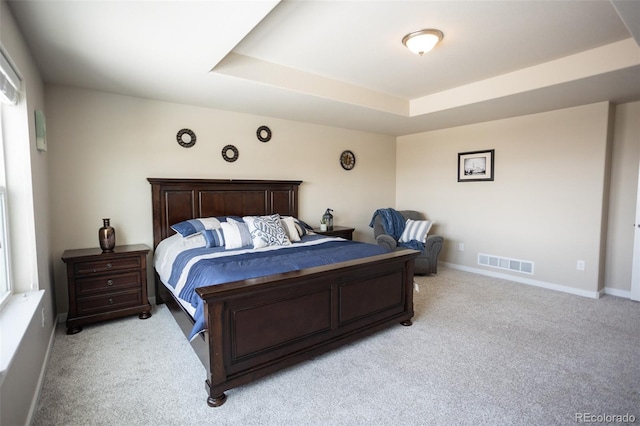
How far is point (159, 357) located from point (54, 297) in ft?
4.89

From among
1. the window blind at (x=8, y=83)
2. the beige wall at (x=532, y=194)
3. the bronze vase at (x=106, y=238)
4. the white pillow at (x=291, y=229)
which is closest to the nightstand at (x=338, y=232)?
the white pillow at (x=291, y=229)

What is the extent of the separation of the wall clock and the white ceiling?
1.11 metres

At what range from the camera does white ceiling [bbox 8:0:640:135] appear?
2037mm

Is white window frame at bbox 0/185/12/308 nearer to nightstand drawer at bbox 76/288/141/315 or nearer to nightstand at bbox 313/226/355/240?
nightstand drawer at bbox 76/288/141/315

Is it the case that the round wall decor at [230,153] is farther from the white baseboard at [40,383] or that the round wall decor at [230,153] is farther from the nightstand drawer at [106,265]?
the white baseboard at [40,383]

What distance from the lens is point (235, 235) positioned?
3.27 meters

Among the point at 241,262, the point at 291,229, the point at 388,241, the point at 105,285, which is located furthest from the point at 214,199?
the point at 388,241

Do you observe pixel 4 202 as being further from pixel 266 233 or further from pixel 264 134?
pixel 264 134

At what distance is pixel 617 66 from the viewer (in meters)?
2.71

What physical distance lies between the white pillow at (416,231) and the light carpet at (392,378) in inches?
65.0

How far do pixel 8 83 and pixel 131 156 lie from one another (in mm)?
1705

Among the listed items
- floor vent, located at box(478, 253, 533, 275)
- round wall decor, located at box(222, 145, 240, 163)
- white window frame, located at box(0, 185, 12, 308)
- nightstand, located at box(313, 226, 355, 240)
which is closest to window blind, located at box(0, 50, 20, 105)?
white window frame, located at box(0, 185, 12, 308)

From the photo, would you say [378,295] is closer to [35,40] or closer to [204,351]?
[204,351]

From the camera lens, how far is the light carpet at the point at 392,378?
1.88 meters
